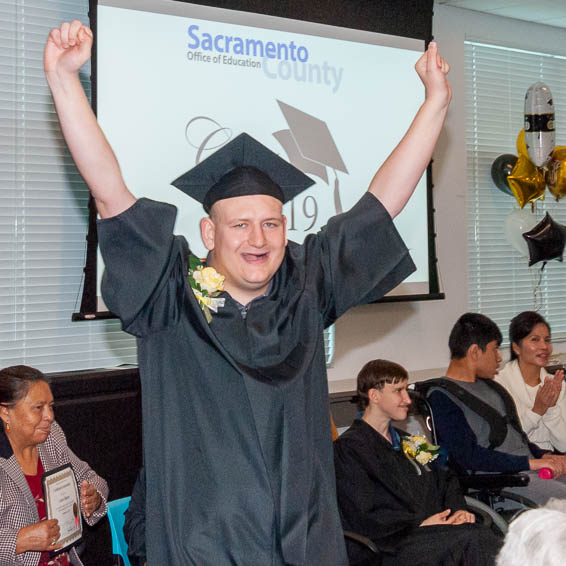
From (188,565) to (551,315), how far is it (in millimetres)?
5469

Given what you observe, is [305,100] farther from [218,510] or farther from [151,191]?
[218,510]

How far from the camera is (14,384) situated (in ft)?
9.87

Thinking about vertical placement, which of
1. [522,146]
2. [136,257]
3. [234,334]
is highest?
[522,146]

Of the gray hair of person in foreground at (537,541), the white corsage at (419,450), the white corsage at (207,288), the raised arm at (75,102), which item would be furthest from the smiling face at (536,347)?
the raised arm at (75,102)

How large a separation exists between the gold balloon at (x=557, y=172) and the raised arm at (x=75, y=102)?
451 cm

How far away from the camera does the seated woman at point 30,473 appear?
8.94 feet

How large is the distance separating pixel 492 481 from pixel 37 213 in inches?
97.8

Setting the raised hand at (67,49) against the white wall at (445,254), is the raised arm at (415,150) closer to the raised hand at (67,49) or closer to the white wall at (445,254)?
the raised hand at (67,49)

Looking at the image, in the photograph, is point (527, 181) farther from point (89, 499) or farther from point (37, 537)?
point (37, 537)

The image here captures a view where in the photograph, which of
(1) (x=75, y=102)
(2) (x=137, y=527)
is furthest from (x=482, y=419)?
(1) (x=75, y=102)

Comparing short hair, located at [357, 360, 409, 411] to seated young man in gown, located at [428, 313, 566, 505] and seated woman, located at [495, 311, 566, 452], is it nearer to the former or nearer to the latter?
seated young man in gown, located at [428, 313, 566, 505]

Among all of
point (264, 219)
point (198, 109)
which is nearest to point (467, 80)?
point (198, 109)

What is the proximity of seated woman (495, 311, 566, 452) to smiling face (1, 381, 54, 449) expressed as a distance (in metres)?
2.75

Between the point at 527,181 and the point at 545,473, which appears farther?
the point at 527,181
